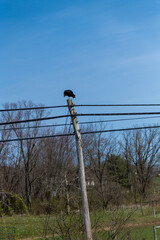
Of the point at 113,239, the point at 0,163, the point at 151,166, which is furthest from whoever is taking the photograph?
the point at 151,166

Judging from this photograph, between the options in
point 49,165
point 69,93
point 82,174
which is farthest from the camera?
point 49,165

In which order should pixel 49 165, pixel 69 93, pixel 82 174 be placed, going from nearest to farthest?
1. pixel 82 174
2. pixel 69 93
3. pixel 49 165

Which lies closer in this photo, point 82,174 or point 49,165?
point 82,174

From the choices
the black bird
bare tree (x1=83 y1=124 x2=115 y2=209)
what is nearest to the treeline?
bare tree (x1=83 y1=124 x2=115 y2=209)

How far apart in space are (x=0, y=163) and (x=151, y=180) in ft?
74.5

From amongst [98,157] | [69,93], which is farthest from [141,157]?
[69,93]

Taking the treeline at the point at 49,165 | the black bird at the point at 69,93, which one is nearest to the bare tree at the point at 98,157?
the treeline at the point at 49,165

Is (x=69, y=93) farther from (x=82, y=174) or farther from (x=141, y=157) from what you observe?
(x=141, y=157)

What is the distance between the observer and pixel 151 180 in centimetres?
4778

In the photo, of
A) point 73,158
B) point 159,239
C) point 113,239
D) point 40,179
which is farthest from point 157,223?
point 113,239

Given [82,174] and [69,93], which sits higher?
[69,93]

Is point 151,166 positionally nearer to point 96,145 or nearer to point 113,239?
point 96,145

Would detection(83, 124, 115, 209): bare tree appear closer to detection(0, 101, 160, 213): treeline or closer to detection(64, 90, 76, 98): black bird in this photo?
detection(0, 101, 160, 213): treeline

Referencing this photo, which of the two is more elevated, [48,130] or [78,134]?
[48,130]
